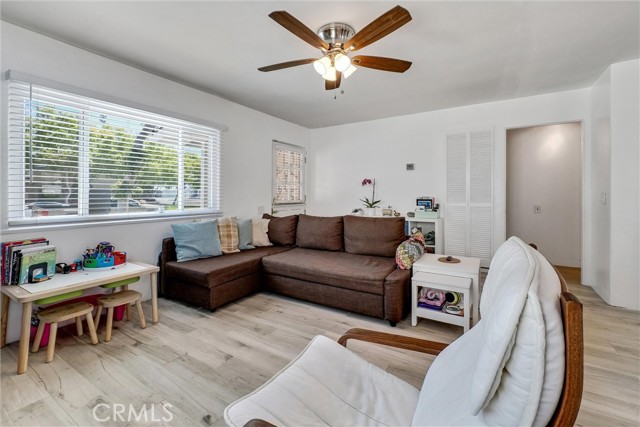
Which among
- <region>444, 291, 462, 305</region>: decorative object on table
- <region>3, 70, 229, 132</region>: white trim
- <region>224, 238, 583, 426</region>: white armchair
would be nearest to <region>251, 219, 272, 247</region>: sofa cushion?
<region>3, 70, 229, 132</region>: white trim

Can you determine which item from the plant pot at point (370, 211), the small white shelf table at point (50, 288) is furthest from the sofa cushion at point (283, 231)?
the small white shelf table at point (50, 288)

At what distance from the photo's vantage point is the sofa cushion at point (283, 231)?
4.00 m

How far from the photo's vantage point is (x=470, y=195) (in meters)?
4.16

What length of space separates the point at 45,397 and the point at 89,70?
2.63 metres

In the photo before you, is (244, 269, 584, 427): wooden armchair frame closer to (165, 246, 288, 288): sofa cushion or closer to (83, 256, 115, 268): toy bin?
(165, 246, 288, 288): sofa cushion

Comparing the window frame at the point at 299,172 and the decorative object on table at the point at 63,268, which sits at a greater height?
the window frame at the point at 299,172

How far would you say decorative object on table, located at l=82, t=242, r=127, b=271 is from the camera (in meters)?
2.49

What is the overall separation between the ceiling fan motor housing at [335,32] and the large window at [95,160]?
6.71 ft

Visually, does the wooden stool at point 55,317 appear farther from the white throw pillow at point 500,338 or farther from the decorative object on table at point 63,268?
the white throw pillow at point 500,338

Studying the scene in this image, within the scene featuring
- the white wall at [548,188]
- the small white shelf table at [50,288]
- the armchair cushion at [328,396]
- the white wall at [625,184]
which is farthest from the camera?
the white wall at [548,188]

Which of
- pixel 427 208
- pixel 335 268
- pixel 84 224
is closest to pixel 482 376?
pixel 335 268

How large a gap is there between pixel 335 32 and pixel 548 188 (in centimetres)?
450

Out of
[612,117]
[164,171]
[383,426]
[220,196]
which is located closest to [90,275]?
[164,171]

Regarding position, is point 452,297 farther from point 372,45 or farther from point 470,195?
point 372,45
